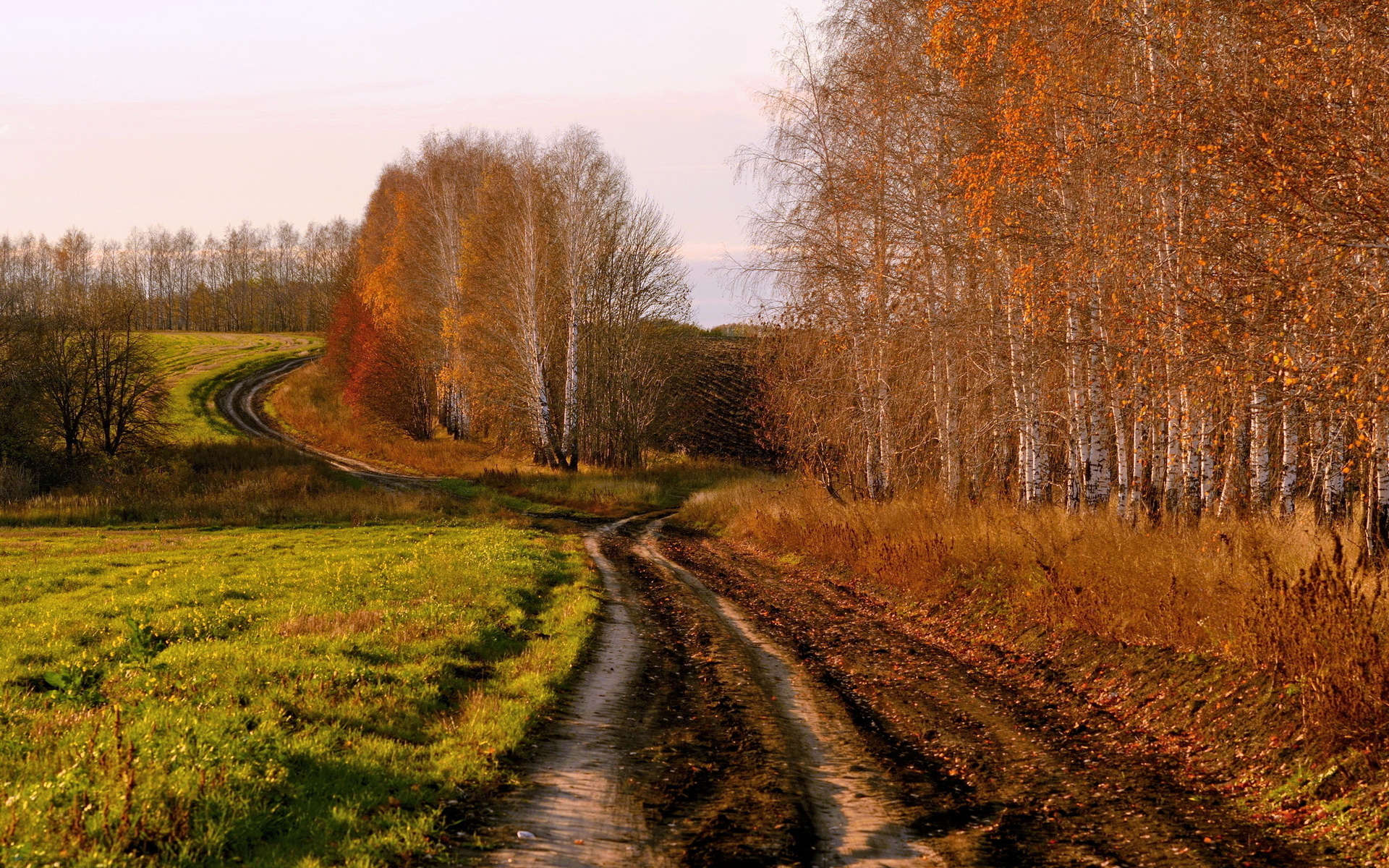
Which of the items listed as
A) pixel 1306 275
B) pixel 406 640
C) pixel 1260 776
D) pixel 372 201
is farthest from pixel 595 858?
pixel 372 201

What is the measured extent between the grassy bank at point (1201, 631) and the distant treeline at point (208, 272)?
11574 centimetres

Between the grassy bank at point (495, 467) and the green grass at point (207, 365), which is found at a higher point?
the green grass at point (207, 365)

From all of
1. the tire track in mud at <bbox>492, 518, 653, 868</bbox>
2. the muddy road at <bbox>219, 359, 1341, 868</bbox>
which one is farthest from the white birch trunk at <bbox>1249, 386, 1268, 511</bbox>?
the tire track in mud at <bbox>492, 518, 653, 868</bbox>

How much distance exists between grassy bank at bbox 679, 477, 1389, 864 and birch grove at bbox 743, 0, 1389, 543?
1.28m

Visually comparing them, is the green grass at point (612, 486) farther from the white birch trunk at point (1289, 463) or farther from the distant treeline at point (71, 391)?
the white birch trunk at point (1289, 463)

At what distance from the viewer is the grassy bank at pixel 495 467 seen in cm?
3675

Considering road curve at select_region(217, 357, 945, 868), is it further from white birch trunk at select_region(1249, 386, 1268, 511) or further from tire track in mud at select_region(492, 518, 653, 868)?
white birch trunk at select_region(1249, 386, 1268, 511)

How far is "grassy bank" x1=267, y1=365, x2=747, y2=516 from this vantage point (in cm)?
3675

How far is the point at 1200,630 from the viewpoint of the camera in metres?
9.77

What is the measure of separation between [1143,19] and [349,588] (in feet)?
48.7

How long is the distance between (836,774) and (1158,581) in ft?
18.3

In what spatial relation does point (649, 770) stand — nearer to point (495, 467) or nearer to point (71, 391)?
point (495, 467)

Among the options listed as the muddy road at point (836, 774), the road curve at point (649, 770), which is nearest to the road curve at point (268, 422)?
the road curve at point (649, 770)

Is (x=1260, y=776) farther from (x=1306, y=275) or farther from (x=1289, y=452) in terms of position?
(x=1289, y=452)
